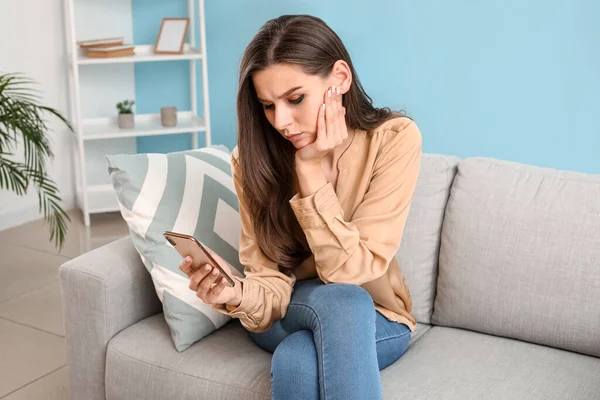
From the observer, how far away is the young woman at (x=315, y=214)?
5.53 ft

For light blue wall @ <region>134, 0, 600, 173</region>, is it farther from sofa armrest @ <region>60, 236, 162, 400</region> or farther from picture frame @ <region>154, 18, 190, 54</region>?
sofa armrest @ <region>60, 236, 162, 400</region>

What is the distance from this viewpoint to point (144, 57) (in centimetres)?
405

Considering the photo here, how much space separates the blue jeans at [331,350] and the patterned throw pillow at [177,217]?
313mm

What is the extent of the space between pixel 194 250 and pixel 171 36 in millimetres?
2746

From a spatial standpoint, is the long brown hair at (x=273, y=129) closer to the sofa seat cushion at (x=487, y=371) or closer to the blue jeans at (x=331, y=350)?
the blue jeans at (x=331, y=350)

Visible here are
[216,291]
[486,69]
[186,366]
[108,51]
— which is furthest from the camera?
[108,51]

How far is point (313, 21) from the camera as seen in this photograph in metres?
1.82

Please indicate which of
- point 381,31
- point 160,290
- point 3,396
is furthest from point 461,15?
point 3,396

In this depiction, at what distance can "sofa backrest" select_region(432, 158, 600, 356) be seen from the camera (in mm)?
1905

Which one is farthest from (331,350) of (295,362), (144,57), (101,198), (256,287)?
(101,198)

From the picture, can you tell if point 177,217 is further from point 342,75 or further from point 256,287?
point 342,75

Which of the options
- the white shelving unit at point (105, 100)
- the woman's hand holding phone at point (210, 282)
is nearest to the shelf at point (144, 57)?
the white shelving unit at point (105, 100)

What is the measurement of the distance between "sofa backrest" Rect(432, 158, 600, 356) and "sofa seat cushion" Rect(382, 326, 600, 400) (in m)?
0.05

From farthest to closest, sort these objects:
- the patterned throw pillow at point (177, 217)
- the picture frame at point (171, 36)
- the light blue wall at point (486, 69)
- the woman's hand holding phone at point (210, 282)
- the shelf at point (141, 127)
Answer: the picture frame at point (171, 36)
the shelf at point (141, 127)
the light blue wall at point (486, 69)
the patterned throw pillow at point (177, 217)
the woman's hand holding phone at point (210, 282)
